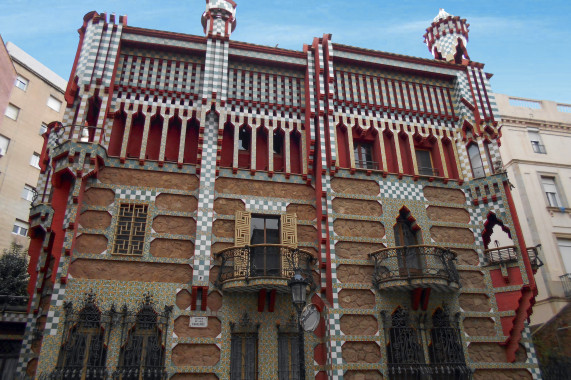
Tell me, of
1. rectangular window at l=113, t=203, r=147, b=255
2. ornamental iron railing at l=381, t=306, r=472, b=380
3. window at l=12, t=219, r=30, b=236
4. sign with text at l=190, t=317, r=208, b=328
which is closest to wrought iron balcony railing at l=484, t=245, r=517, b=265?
ornamental iron railing at l=381, t=306, r=472, b=380

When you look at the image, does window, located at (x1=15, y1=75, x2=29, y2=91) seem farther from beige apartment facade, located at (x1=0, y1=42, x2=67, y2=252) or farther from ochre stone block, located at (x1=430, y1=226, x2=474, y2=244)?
ochre stone block, located at (x1=430, y1=226, x2=474, y2=244)

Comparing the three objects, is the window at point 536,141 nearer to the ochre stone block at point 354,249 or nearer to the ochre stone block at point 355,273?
the ochre stone block at point 354,249

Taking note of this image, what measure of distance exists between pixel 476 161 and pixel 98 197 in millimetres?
13182

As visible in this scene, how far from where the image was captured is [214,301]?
43.7 ft

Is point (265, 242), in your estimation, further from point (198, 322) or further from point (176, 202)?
point (198, 322)

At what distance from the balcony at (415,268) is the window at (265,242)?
309 cm

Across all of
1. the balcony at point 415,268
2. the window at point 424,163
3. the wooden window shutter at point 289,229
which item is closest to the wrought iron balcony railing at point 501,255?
the balcony at point 415,268

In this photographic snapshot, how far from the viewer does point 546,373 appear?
16500 millimetres

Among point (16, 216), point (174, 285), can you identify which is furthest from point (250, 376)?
point (16, 216)

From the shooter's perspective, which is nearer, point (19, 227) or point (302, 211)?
point (302, 211)

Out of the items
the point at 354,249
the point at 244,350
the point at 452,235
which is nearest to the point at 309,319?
the point at 244,350

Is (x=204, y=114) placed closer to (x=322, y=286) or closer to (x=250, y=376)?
(x=322, y=286)

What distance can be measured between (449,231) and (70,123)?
13086mm

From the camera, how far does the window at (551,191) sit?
75.6 ft
